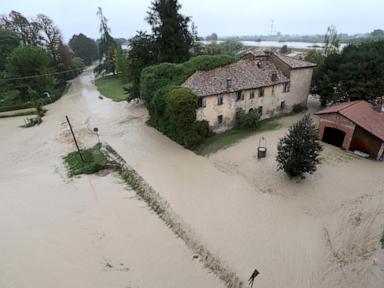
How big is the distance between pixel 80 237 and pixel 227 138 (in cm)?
1493

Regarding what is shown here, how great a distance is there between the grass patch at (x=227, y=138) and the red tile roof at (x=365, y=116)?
6.35m

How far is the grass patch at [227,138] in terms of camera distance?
2259 cm

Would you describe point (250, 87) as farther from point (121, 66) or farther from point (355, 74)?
point (121, 66)

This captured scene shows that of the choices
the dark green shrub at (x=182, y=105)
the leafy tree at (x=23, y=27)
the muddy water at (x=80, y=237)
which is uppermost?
the leafy tree at (x=23, y=27)

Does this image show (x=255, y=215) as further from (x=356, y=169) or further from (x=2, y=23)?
(x=2, y=23)

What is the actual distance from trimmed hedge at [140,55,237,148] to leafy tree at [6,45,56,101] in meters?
26.4

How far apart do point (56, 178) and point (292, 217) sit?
18053mm

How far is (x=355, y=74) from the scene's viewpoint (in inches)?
994

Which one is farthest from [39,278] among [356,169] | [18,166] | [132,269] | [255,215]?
[356,169]

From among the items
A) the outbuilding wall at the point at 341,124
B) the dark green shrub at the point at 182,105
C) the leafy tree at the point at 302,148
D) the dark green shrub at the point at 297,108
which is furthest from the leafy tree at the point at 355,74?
the dark green shrub at the point at 182,105

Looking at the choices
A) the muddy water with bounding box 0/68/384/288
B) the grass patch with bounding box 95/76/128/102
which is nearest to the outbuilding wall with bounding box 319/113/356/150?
the muddy water with bounding box 0/68/384/288

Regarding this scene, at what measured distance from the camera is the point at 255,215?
48.5 feet

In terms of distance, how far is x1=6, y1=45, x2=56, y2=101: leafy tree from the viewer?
133 ft

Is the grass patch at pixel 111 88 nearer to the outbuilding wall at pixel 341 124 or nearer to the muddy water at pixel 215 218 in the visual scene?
the muddy water at pixel 215 218
